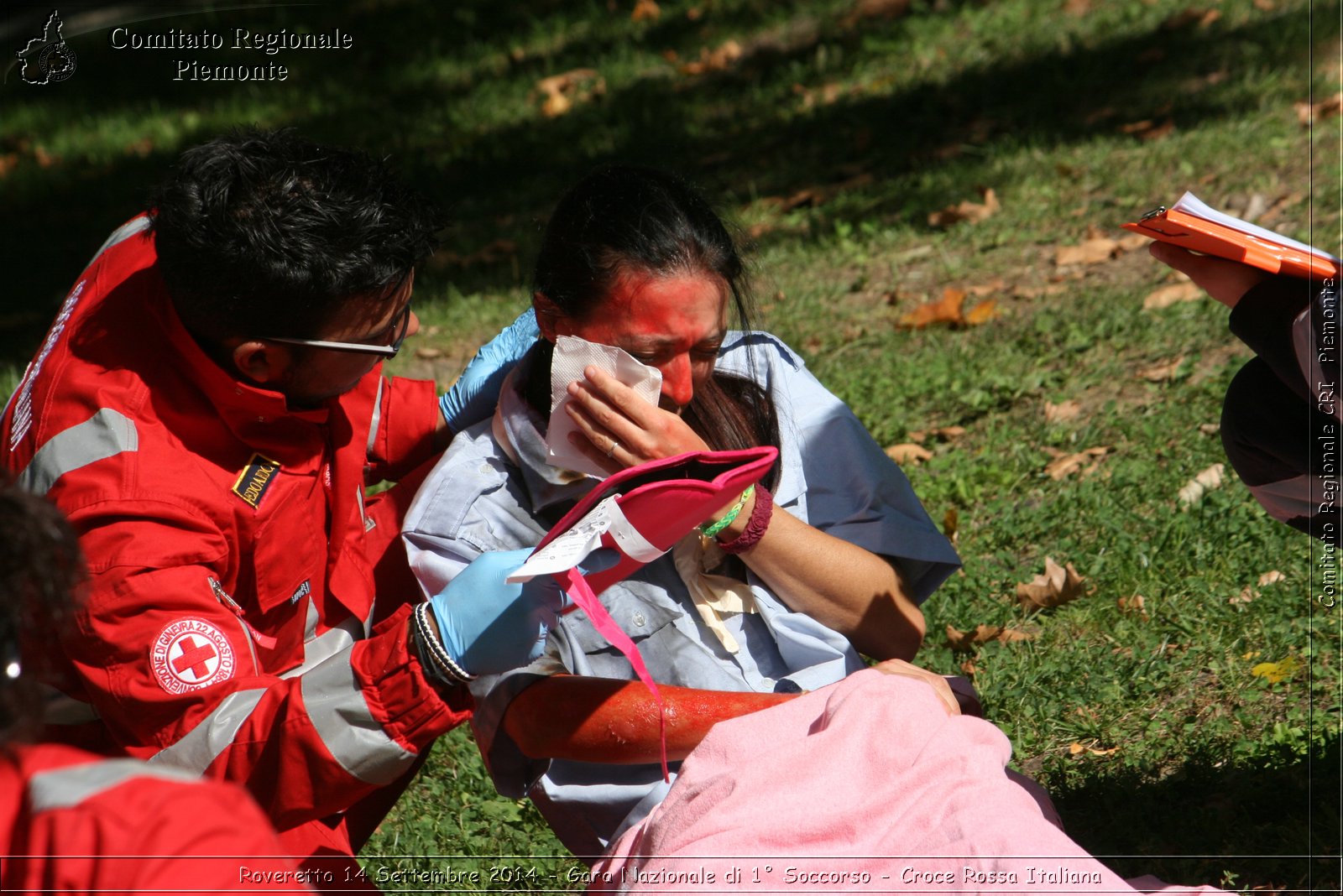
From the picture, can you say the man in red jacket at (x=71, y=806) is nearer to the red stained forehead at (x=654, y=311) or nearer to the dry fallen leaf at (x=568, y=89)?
the red stained forehead at (x=654, y=311)

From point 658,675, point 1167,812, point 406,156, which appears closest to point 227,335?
point 658,675

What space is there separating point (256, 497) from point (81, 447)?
1.15 feet

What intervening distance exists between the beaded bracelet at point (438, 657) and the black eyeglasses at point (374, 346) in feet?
2.07

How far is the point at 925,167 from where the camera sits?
6.59 m

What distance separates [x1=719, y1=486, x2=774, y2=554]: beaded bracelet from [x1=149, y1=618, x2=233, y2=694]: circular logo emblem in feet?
3.05

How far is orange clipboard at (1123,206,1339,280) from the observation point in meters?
2.07

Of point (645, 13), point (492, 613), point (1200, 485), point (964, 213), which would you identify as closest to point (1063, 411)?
point (1200, 485)

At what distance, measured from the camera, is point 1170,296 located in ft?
15.6

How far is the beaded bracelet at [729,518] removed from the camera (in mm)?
2385

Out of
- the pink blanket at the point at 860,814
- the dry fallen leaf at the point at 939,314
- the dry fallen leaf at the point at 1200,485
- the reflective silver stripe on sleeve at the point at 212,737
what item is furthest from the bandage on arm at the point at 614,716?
the dry fallen leaf at the point at 939,314

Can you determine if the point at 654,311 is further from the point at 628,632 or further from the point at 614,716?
the point at 614,716

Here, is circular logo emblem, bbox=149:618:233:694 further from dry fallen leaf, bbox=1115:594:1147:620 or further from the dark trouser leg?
dry fallen leaf, bbox=1115:594:1147:620

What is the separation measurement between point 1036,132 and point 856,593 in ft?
15.5

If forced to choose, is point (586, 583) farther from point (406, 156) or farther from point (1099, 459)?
point (406, 156)
